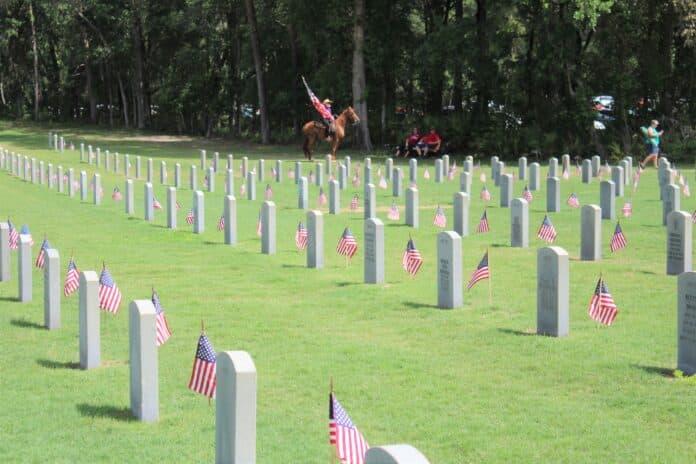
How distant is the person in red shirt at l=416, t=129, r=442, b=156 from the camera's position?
4912 cm

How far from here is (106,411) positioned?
33.8 feet

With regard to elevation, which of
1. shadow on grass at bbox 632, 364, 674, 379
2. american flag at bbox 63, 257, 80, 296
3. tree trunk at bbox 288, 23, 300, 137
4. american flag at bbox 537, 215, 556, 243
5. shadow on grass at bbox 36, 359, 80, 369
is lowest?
shadow on grass at bbox 36, 359, 80, 369

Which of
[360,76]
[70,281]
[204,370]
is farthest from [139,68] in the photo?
[204,370]

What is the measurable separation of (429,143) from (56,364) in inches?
→ 1491

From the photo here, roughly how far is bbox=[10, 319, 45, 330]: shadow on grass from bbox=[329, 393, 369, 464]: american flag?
7.84 m

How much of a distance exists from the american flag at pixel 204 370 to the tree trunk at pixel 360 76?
139 feet

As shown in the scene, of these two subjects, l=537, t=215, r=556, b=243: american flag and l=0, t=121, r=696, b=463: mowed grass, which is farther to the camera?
l=537, t=215, r=556, b=243: american flag

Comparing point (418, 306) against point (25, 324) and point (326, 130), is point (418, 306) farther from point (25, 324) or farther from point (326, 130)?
point (326, 130)

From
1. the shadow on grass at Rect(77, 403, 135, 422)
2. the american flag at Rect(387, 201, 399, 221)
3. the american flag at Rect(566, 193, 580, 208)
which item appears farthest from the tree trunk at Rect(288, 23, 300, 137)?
the shadow on grass at Rect(77, 403, 135, 422)

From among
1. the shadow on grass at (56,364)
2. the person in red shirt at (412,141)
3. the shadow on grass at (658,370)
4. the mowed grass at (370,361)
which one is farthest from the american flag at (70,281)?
the person in red shirt at (412,141)

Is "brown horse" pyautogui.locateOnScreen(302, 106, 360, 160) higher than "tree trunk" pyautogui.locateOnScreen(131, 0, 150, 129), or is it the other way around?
"tree trunk" pyautogui.locateOnScreen(131, 0, 150, 129)

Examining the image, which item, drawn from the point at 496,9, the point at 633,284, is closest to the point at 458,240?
the point at 633,284

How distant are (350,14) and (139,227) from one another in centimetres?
2947

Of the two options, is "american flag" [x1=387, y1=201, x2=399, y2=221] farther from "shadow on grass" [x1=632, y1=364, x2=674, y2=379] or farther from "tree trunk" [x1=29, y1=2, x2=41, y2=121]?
"tree trunk" [x1=29, y1=2, x2=41, y2=121]
